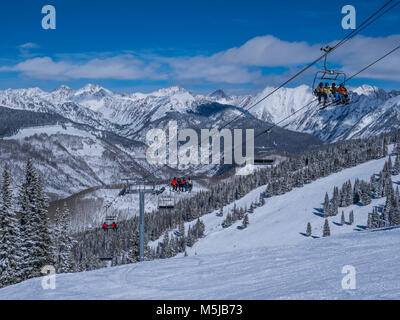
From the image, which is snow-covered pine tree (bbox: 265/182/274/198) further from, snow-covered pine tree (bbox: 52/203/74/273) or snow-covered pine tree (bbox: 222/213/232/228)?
snow-covered pine tree (bbox: 52/203/74/273)

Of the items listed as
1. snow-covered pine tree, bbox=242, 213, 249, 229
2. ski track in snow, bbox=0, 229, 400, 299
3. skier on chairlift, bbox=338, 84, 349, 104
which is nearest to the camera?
ski track in snow, bbox=0, 229, 400, 299

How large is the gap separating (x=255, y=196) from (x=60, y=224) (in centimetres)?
12597

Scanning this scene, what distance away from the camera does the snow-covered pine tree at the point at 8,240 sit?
30328 millimetres

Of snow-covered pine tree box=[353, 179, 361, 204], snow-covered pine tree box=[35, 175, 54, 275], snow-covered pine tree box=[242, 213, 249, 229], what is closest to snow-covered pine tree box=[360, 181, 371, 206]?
snow-covered pine tree box=[353, 179, 361, 204]

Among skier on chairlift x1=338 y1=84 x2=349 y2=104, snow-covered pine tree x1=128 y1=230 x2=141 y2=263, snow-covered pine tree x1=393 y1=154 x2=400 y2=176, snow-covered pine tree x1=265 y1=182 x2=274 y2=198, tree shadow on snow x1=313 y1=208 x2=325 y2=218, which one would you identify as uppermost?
snow-covered pine tree x1=393 y1=154 x2=400 y2=176

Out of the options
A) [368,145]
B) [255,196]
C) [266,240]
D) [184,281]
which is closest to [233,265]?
[184,281]

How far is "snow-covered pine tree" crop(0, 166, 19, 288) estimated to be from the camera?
3033 cm

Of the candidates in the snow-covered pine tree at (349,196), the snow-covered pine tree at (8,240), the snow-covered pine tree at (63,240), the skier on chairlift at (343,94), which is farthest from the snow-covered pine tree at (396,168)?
the skier on chairlift at (343,94)

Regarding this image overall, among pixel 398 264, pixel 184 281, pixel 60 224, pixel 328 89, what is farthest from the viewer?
pixel 60 224

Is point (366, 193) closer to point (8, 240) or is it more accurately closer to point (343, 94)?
point (8, 240)

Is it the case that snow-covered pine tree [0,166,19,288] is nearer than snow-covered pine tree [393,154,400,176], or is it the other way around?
snow-covered pine tree [0,166,19,288]

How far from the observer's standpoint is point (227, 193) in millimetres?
166000

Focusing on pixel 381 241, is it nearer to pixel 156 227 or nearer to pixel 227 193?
pixel 156 227

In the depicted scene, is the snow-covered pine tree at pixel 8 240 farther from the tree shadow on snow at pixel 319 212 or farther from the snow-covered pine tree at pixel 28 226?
the tree shadow on snow at pixel 319 212
